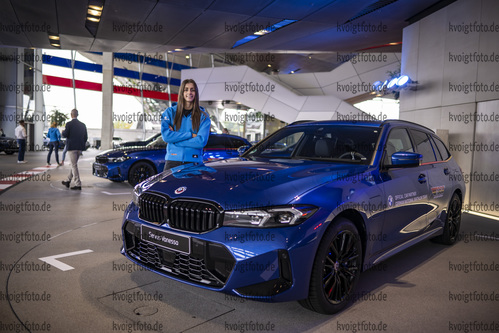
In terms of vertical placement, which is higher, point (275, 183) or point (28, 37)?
point (28, 37)

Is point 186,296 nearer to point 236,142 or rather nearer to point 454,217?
point 454,217

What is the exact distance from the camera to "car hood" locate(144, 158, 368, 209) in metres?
2.53

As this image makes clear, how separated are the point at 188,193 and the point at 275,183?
62 centimetres

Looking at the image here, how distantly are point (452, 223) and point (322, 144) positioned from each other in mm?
2315

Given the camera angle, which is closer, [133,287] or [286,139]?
[133,287]

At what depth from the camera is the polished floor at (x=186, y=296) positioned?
→ 261 cm

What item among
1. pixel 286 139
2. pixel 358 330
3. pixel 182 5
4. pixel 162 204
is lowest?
pixel 358 330

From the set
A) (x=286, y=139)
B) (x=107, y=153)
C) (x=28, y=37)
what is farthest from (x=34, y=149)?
(x=286, y=139)

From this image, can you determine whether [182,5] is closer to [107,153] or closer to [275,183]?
[107,153]

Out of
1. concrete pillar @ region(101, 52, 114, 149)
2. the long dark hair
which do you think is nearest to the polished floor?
the long dark hair

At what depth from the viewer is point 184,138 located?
13.9 ft

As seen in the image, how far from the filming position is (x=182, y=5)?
9.45 meters

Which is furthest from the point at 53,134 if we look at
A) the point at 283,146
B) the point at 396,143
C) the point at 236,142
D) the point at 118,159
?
the point at 396,143

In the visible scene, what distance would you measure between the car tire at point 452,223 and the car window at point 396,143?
3.82 ft
